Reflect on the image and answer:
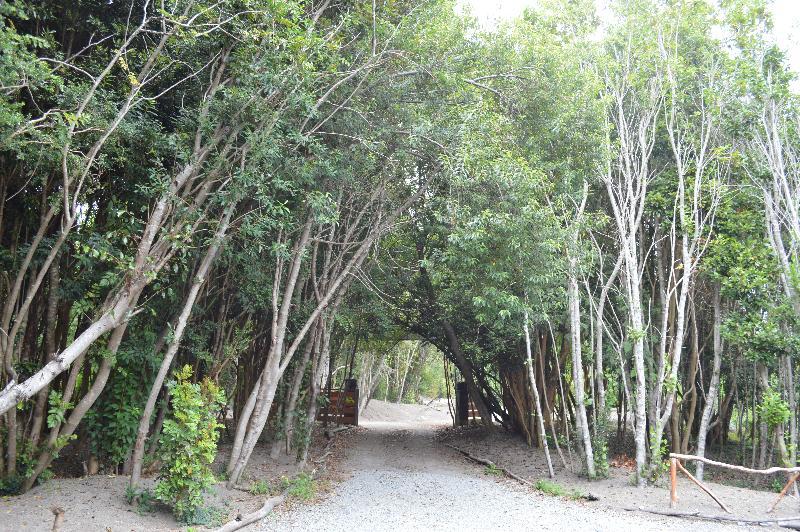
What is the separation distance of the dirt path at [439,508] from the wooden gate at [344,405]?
193 inches

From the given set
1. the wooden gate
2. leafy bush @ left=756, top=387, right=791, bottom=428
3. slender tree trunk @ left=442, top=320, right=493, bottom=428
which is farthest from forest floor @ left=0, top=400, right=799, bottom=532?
the wooden gate

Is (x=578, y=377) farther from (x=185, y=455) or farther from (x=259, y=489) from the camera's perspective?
(x=185, y=455)

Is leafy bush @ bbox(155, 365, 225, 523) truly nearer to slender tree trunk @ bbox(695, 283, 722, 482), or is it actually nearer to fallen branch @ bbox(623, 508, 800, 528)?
fallen branch @ bbox(623, 508, 800, 528)

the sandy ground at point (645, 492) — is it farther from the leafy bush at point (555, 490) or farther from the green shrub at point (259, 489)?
the green shrub at point (259, 489)

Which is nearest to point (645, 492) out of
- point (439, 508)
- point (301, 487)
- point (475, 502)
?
point (475, 502)

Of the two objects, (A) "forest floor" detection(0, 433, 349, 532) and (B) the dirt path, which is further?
(B) the dirt path

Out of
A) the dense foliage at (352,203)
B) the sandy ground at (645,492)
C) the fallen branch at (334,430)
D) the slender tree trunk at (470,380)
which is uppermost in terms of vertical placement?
the dense foliage at (352,203)

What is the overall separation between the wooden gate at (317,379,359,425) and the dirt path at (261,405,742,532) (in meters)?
4.89

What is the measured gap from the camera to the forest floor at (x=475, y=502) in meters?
6.19

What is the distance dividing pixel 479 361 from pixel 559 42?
684 cm

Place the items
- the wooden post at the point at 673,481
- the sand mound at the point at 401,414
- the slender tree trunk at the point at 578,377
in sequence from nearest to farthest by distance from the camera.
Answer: the wooden post at the point at 673,481 < the slender tree trunk at the point at 578,377 < the sand mound at the point at 401,414

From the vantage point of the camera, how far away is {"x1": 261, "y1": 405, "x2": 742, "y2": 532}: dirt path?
6.13m

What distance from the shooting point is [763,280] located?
8.15 metres

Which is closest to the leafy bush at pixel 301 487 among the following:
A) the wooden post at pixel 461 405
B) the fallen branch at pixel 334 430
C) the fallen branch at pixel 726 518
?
the fallen branch at pixel 726 518
